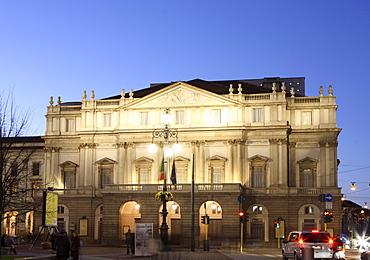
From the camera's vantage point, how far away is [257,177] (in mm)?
67812

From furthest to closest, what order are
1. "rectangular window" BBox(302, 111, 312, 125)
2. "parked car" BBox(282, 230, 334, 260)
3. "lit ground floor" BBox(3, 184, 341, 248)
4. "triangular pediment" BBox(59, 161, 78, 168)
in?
"triangular pediment" BBox(59, 161, 78, 168)
"rectangular window" BBox(302, 111, 312, 125)
"lit ground floor" BBox(3, 184, 341, 248)
"parked car" BBox(282, 230, 334, 260)

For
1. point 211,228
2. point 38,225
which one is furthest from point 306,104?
point 38,225

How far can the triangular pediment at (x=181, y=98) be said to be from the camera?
68.4m

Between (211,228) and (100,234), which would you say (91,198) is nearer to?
(100,234)

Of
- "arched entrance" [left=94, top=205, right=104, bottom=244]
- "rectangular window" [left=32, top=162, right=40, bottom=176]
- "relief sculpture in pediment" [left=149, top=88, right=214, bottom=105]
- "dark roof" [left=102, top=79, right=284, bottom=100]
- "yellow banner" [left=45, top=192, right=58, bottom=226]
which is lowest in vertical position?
"arched entrance" [left=94, top=205, right=104, bottom=244]

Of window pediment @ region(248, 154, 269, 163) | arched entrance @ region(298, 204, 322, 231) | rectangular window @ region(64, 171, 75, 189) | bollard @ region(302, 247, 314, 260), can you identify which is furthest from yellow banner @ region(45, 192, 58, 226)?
rectangular window @ region(64, 171, 75, 189)

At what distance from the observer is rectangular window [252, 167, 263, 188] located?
2662 inches

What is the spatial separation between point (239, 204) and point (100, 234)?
612 inches

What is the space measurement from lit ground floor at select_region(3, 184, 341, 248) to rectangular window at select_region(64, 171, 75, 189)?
4.65 m

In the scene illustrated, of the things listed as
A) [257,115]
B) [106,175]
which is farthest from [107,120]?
[257,115]

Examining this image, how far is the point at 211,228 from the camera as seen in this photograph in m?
68.3

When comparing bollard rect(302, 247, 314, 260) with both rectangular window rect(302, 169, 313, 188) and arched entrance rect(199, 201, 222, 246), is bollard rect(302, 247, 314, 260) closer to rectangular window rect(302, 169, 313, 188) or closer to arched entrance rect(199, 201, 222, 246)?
arched entrance rect(199, 201, 222, 246)

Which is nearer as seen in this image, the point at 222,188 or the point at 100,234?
the point at 222,188

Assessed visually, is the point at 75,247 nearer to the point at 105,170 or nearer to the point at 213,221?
the point at 213,221
